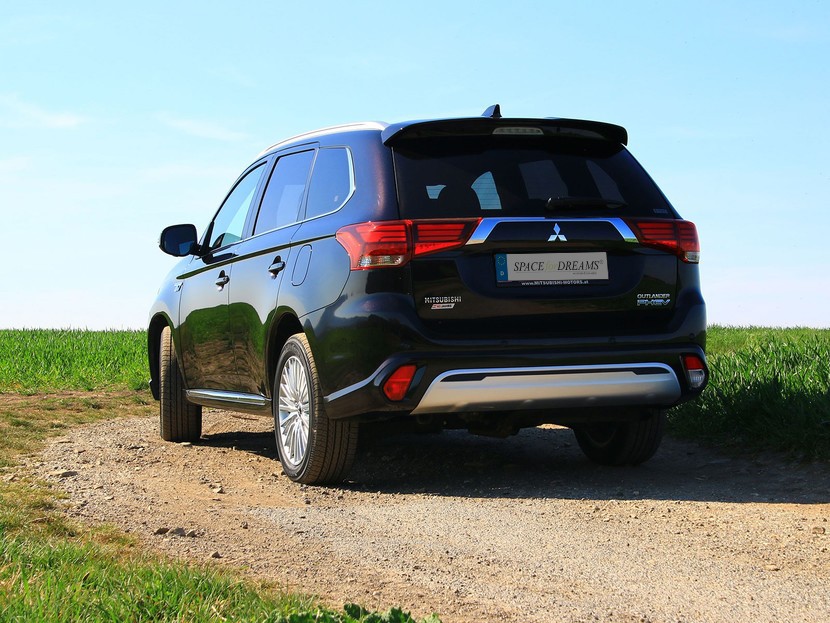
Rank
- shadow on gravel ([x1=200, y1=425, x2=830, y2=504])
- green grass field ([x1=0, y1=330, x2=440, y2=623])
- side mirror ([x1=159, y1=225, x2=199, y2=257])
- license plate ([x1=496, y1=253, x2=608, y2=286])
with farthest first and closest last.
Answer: side mirror ([x1=159, y1=225, x2=199, y2=257]) → shadow on gravel ([x1=200, y1=425, x2=830, y2=504]) → license plate ([x1=496, y1=253, x2=608, y2=286]) → green grass field ([x1=0, y1=330, x2=440, y2=623])

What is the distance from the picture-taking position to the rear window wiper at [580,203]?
246 inches

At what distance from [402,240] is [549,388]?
46.3 inches

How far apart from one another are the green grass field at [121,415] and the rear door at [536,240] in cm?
205

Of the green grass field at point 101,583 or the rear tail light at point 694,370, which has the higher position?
the rear tail light at point 694,370

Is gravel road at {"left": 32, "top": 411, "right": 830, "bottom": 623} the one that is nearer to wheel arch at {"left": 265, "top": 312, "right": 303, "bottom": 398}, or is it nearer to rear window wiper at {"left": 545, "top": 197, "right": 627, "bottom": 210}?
wheel arch at {"left": 265, "top": 312, "right": 303, "bottom": 398}

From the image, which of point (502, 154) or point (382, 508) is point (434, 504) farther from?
point (502, 154)

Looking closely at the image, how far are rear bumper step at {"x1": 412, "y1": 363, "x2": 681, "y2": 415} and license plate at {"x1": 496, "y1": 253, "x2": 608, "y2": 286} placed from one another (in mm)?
494

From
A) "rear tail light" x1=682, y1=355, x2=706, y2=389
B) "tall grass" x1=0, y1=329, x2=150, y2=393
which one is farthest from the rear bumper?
"tall grass" x1=0, y1=329, x2=150, y2=393

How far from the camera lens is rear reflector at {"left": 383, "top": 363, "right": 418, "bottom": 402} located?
233 inches

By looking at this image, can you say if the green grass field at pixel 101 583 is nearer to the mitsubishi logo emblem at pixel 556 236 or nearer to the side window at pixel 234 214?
the side window at pixel 234 214

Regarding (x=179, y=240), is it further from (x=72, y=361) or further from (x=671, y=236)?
(x=72, y=361)

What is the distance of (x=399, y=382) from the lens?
593cm

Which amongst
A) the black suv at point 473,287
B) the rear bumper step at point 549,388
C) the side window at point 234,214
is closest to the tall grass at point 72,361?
the side window at point 234,214

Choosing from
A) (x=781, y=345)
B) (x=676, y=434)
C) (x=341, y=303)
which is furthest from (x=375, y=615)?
(x=781, y=345)
